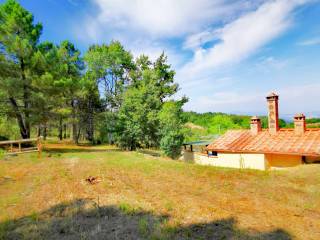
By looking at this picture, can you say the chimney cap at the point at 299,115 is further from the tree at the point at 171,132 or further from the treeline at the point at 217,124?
the treeline at the point at 217,124

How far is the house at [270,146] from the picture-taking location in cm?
1380

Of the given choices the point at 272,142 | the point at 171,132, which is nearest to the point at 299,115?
the point at 272,142

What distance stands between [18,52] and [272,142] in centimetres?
1979

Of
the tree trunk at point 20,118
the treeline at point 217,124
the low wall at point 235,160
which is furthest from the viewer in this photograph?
the treeline at point 217,124

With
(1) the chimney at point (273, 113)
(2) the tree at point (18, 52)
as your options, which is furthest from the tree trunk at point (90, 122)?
(1) the chimney at point (273, 113)

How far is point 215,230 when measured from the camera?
498 centimetres

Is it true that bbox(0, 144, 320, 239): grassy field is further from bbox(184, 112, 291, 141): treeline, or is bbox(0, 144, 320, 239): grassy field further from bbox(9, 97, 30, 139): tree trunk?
bbox(184, 112, 291, 141): treeline

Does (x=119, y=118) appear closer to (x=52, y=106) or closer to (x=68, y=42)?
(x=52, y=106)

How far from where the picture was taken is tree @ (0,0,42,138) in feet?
59.4

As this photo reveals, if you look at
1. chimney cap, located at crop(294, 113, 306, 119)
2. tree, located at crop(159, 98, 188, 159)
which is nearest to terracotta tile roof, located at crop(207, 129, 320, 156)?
chimney cap, located at crop(294, 113, 306, 119)

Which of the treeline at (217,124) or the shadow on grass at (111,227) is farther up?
the treeline at (217,124)

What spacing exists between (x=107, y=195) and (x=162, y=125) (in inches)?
541

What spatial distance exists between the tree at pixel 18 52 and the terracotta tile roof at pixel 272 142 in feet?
50.4

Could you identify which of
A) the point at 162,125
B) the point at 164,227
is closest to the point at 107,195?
the point at 164,227
